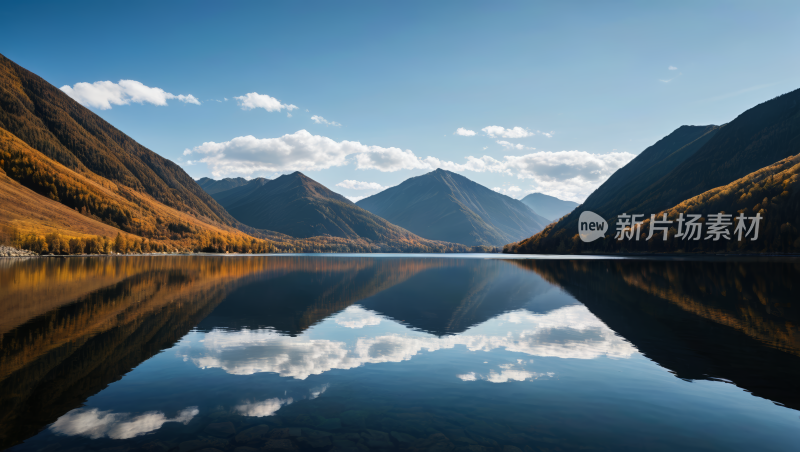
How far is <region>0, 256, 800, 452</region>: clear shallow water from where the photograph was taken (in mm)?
12195

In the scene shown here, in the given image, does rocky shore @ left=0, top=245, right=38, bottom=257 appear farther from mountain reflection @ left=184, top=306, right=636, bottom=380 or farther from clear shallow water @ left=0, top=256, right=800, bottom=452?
mountain reflection @ left=184, top=306, right=636, bottom=380

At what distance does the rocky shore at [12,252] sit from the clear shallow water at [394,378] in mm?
148645

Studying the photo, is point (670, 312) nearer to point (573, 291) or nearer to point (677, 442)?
point (573, 291)

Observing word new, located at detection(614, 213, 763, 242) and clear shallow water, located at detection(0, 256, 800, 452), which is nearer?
clear shallow water, located at detection(0, 256, 800, 452)

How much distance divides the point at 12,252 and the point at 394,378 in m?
196

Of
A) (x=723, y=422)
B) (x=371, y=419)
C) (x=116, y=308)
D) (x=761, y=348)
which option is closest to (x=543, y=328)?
(x=761, y=348)

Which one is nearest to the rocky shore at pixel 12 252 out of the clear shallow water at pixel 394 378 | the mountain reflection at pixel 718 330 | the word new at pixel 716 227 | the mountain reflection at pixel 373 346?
the clear shallow water at pixel 394 378

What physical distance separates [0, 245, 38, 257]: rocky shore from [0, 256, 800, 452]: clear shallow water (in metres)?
149

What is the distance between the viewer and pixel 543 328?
101 feet

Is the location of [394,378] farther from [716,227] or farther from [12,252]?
[716,227]

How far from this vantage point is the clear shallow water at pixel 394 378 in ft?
40.0

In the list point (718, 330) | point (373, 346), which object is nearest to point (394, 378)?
point (373, 346)

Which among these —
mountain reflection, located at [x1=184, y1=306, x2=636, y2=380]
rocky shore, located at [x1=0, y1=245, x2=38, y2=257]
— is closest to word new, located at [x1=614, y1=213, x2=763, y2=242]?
mountain reflection, located at [x1=184, y1=306, x2=636, y2=380]

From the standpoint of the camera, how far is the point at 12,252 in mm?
147250
